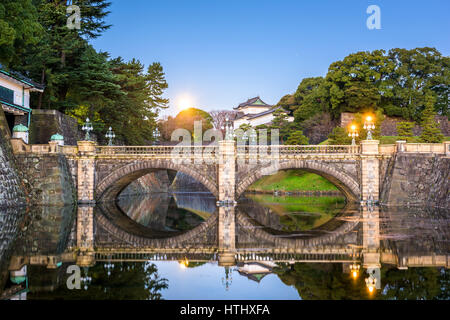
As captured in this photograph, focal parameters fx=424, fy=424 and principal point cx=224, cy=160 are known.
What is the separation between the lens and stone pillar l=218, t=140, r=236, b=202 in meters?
34.1

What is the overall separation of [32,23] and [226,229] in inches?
912

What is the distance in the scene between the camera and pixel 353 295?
367 inches

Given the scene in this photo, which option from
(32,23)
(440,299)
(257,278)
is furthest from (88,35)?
(440,299)

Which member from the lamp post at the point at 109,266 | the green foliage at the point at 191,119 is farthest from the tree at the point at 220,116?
the lamp post at the point at 109,266

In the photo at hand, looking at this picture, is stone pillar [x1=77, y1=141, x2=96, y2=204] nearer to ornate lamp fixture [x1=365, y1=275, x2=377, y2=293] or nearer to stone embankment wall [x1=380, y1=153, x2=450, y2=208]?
stone embankment wall [x1=380, y1=153, x2=450, y2=208]

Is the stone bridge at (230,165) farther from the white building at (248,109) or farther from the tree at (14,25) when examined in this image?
the white building at (248,109)

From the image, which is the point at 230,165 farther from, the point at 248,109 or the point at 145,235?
the point at 248,109

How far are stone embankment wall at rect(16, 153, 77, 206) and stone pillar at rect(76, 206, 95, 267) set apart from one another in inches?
201

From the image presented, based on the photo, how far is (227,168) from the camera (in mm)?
34219

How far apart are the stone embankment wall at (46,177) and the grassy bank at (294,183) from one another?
2713 cm

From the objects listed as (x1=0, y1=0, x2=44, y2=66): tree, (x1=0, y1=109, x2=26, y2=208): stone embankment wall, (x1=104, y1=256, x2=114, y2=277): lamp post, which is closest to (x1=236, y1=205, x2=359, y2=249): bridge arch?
(x1=104, y1=256, x2=114, y2=277): lamp post

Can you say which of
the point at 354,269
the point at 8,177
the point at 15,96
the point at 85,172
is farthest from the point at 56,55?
the point at 354,269

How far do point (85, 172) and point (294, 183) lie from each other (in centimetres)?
2568
